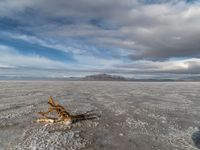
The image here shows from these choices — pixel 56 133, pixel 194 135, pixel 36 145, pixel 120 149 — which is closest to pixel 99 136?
pixel 120 149

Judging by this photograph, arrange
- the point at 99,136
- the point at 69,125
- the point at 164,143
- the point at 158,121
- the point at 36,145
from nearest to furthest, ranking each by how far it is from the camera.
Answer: the point at 36,145
the point at 164,143
the point at 99,136
the point at 69,125
the point at 158,121

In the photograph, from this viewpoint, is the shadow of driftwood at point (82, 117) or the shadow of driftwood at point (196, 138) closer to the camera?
the shadow of driftwood at point (196, 138)

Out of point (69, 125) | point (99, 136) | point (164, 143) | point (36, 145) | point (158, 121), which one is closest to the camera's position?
point (36, 145)

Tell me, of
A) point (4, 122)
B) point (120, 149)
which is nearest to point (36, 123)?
point (4, 122)

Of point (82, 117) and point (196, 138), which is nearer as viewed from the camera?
point (196, 138)

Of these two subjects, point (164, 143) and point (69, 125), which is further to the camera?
point (69, 125)

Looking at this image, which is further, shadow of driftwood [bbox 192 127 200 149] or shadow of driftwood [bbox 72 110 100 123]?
shadow of driftwood [bbox 72 110 100 123]

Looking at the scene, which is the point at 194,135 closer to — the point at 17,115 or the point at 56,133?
the point at 56,133

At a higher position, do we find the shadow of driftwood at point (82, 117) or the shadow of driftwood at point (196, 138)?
the shadow of driftwood at point (82, 117)

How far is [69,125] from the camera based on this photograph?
8992 mm

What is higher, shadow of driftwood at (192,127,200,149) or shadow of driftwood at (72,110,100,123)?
shadow of driftwood at (72,110,100,123)

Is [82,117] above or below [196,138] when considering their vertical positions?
above

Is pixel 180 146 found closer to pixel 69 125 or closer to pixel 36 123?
pixel 69 125

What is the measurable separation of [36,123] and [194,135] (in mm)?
8842
